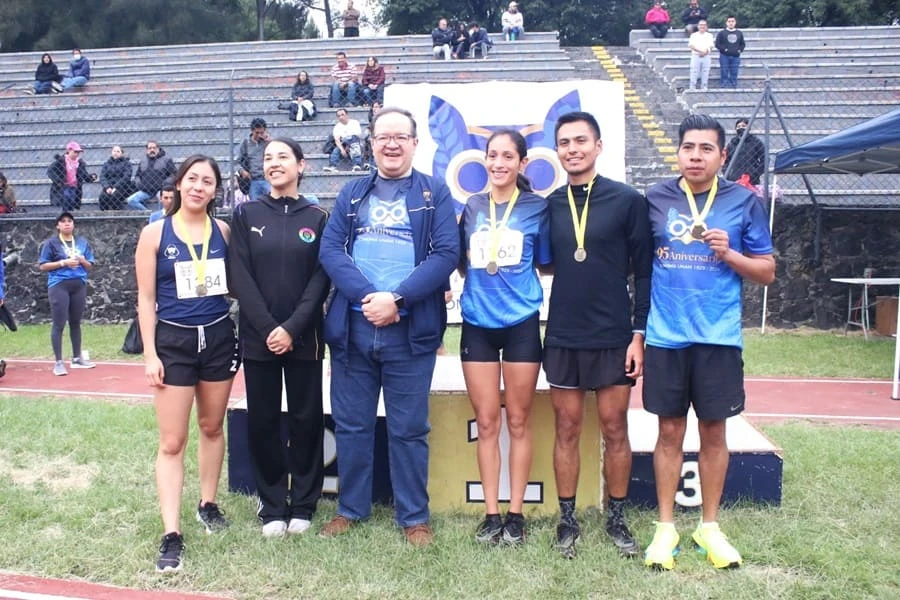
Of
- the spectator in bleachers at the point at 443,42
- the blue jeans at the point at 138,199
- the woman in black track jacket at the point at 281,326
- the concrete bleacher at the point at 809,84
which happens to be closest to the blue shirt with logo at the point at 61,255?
the blue jeans at the point at 138,199

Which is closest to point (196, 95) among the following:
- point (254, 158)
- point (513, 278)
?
point (254, 158)

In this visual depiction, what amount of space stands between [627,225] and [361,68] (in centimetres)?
1784

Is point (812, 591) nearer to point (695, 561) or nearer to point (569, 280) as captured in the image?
point (695, 561)

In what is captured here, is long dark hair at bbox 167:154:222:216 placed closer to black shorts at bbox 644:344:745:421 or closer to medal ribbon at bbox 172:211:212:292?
medal ribbon at bbox 172:211:212:292

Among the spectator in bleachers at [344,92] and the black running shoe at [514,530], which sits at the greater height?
the spectator in bleachers at [344,92]

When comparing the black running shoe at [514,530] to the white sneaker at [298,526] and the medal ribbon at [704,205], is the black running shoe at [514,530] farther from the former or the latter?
the medal ribbon at [704,205]

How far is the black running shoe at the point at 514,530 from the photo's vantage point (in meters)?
4.02

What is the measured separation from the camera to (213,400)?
160 inches

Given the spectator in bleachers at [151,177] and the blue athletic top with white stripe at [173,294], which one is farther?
the spectator in bleachers at [151,177]

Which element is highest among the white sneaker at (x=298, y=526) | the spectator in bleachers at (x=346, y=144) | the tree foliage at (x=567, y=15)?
the tree foliage at (x=567, y=15)

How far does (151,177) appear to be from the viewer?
12586 millimetres

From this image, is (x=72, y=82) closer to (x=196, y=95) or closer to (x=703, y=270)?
(x=196, y=95)

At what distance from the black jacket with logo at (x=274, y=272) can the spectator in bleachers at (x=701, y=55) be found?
52.8 feet

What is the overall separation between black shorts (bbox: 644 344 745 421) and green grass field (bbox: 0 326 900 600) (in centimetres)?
74
